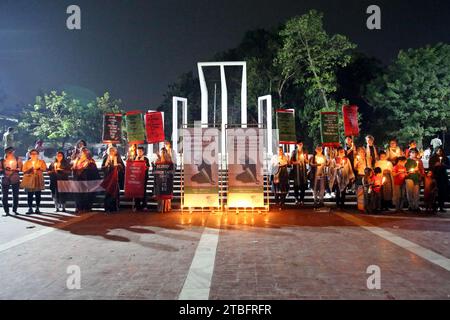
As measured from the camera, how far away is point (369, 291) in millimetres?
5109

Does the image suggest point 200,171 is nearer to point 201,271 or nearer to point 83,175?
point 83,175

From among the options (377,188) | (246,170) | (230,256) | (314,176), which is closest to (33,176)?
(246,170)

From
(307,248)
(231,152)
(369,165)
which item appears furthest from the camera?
(369,165)

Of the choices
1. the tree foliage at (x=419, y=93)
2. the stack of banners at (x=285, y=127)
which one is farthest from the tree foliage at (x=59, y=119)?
the stack of banners at (x=285, y=127)

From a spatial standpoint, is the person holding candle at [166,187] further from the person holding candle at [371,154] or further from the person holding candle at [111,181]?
the person holding candle at [371,154]

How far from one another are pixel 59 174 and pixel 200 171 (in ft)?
14.7

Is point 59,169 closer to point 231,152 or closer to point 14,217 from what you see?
point 14,217

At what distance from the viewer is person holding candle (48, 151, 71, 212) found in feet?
40.7

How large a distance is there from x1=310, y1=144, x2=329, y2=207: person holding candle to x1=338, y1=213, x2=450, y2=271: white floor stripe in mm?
2312
